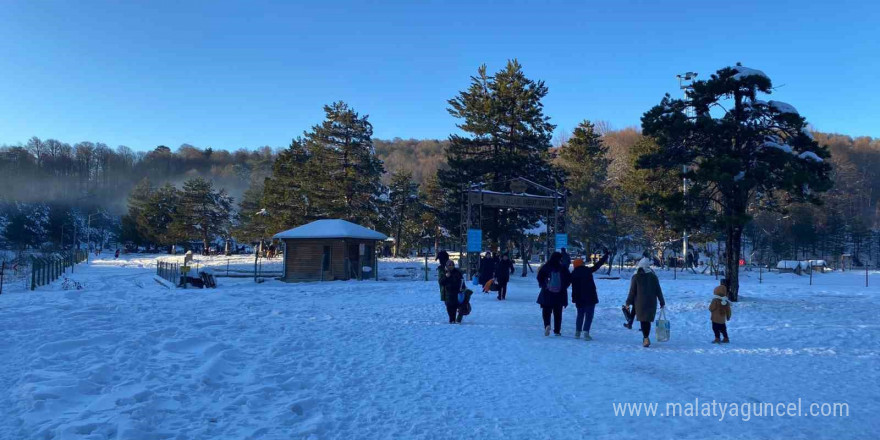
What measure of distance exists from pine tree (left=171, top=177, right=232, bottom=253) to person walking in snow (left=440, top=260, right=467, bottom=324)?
56.8m

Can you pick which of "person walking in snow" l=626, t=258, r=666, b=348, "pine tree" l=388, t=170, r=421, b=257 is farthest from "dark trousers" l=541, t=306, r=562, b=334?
"pine tree" l=388, t=170, r=421, b=257

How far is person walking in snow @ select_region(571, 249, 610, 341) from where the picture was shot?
9.54 metres

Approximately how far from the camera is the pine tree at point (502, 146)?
33.8m

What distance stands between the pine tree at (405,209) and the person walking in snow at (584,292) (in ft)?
150

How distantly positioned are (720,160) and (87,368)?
15.0 metres

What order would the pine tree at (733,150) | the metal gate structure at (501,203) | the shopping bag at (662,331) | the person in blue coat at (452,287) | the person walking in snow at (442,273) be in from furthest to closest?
the metal gate structure at (501,203), the pine tree at (733,150), the person walking in snow at (442,273), the person in blue coat at (452,287), the shopping bag at (662,331)

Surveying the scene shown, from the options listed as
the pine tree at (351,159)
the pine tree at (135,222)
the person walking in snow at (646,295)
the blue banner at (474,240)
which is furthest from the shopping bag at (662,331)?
the pine tree at (135,222)

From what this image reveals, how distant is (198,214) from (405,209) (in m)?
24.5

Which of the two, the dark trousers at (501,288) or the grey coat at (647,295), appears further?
the dark trousers at (501,288)

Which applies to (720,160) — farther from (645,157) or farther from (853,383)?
(853,383)

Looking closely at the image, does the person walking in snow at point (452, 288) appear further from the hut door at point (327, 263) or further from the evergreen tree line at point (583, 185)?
the hut door at point (327, 263)

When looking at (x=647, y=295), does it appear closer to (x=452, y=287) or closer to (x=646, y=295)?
(x=646, y=295)

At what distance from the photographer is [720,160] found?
577 inches

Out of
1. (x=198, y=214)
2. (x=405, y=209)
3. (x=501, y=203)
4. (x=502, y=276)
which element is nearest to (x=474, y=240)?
(x=501, y=203)
